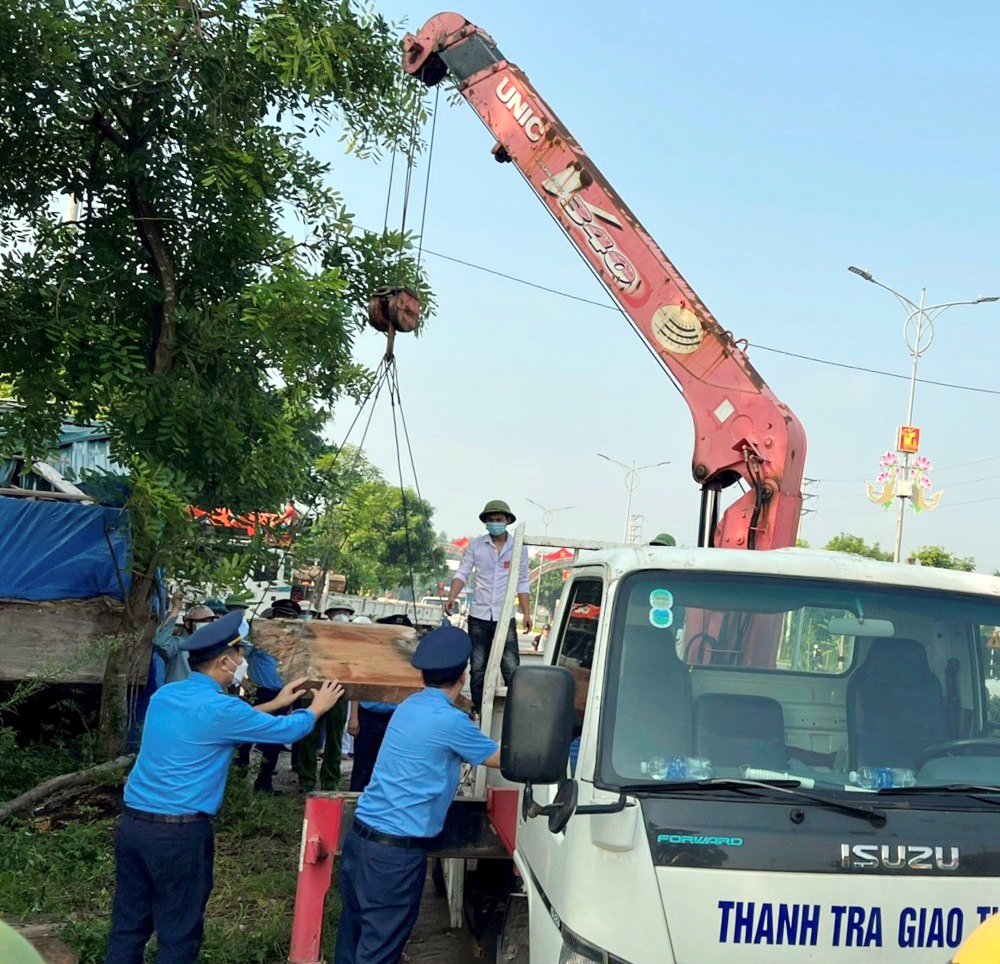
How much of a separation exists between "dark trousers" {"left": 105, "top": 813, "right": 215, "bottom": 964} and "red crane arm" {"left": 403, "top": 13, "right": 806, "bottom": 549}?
3.88 meters

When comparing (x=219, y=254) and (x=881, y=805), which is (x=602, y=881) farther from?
(x=219, y=254)

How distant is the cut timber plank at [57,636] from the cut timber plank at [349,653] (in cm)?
289

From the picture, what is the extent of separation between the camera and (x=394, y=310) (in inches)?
318

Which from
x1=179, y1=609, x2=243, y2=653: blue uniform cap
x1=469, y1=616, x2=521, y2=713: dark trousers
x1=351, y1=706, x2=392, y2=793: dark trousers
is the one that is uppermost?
x1=179, y1=609, x2=243, y2=653: blue uniform cap

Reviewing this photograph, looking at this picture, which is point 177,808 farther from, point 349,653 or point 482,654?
point 482,654

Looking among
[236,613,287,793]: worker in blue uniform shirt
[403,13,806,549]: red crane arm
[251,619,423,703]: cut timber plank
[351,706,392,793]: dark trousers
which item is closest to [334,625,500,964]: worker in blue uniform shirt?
[251,619,423,703]: cut timber plank

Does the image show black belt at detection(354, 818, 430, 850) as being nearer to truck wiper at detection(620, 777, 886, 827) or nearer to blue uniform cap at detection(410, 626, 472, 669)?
blue uniform cap at detection(410, 626, 472, 669)

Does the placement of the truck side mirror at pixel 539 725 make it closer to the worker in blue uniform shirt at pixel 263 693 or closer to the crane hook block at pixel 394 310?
the worker in blue uniform shirt at pixel 263 693

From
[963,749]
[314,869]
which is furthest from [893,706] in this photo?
[314,869]

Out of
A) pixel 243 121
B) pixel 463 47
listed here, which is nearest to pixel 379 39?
pixel 463 47

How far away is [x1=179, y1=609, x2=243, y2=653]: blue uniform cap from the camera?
4.36 metres

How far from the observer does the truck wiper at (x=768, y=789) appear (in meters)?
2.92

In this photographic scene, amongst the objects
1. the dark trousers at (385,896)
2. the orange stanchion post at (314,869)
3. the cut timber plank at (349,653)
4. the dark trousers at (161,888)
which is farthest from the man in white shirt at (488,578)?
the dark trousers at (161,888)

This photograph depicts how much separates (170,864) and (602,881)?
78.4 inches
